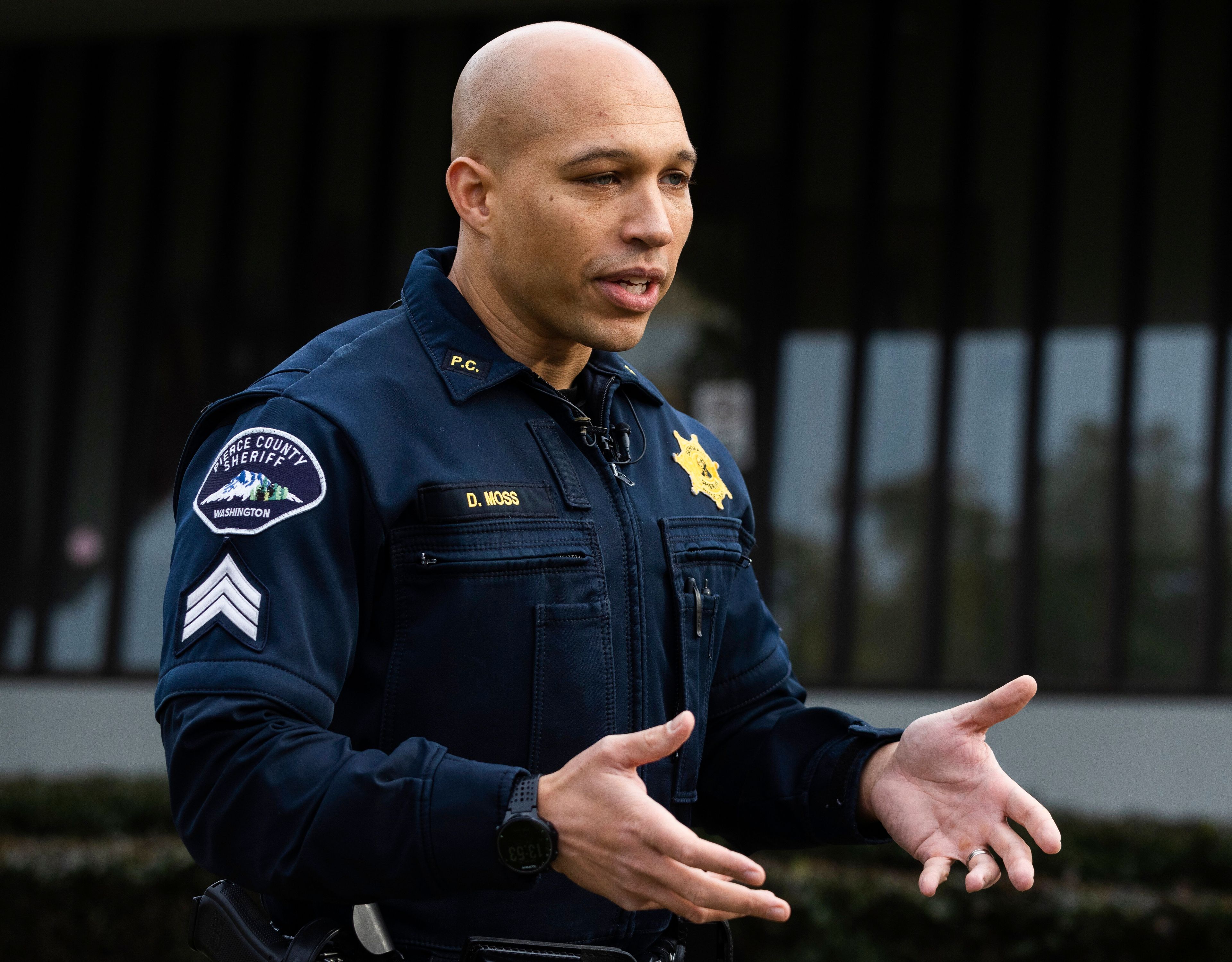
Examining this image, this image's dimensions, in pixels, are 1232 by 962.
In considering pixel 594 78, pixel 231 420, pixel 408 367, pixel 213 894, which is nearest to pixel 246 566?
pixel 231 420

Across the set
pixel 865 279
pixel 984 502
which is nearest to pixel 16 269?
pixel 865 279

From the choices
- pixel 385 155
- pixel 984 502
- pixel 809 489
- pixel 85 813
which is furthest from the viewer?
pixel 385 155

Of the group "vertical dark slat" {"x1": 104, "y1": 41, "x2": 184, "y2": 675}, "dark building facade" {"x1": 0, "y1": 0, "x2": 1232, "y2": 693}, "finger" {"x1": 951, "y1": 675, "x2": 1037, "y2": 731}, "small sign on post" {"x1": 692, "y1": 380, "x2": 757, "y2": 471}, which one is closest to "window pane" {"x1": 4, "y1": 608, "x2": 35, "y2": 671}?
"dark building facade" {"x1": 0, "y1": 0, "x2": 1232, "y2": 693}

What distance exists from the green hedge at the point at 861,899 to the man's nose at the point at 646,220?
12.4ft

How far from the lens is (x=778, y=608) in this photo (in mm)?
7371

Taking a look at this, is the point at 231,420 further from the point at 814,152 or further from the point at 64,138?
the point at 64,138

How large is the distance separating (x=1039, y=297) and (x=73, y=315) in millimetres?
5584

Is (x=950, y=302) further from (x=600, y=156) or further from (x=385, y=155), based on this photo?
(x=600, y=156)

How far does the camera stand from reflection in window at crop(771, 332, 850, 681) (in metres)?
7.30

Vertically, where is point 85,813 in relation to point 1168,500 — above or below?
below

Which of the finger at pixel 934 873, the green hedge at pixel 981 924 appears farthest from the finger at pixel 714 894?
the green hedge at pixel 981 924

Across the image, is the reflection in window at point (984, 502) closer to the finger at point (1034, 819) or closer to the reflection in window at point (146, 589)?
the reflection in window at point (146, 589)

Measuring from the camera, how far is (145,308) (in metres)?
8.05

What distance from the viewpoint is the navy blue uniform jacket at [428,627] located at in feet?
5.23
